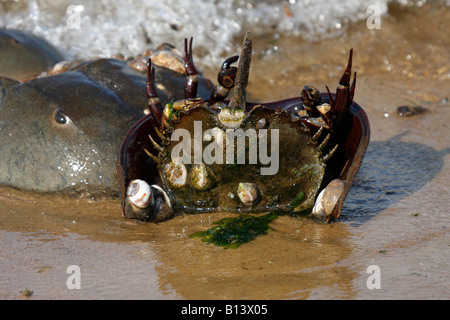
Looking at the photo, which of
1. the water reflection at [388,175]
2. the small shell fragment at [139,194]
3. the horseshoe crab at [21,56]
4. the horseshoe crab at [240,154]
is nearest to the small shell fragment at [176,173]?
the horseshoe crab at [240,154]

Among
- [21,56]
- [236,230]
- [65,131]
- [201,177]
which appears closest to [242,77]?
[201,177]

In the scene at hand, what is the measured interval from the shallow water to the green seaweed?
0.05 metres

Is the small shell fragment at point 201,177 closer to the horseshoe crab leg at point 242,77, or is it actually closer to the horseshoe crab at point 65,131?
the horseshoe crab leg at point 242,77

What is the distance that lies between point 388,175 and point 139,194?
1875 millimetres

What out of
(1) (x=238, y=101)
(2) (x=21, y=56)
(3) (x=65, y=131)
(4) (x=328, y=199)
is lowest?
(4) (x=328, y=199)

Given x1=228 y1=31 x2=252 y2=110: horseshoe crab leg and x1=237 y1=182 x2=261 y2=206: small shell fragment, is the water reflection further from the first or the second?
x1=228 y1=31 x2=252 y2=110: horseshoe crab leg

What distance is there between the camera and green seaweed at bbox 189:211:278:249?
2.96m

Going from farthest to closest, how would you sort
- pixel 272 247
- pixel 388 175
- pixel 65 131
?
pixel 388 175, pixel 65 131, pixel 272 247

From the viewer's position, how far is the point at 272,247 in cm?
289

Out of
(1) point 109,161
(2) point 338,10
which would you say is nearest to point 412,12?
(2) point 338,10

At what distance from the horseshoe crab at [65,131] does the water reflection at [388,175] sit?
5.16 ft

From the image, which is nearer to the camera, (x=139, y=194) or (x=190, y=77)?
(x=139, y=194)

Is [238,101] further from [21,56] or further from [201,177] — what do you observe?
[21,56]

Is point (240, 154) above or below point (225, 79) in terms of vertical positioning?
below
